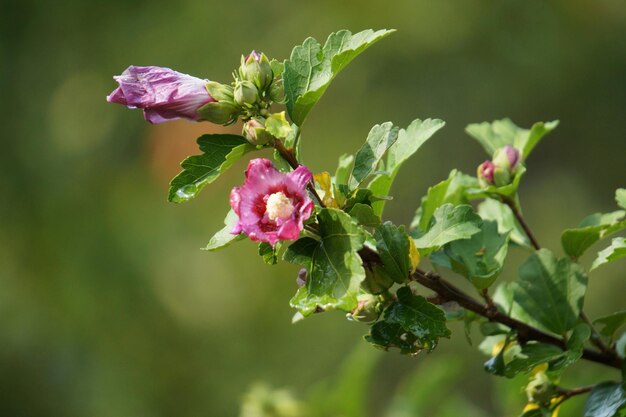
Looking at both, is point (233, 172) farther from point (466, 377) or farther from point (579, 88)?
point (579, 88)

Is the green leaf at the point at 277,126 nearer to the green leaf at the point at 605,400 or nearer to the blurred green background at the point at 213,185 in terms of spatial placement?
the green leaf at the point at 605,400

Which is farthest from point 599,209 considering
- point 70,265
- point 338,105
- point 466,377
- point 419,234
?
point 419,234

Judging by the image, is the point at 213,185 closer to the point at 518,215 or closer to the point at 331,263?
the point at 518,215

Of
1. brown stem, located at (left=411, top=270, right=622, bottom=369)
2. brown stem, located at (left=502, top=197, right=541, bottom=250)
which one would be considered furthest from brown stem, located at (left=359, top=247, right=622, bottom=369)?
brown stem, located at (left=502, top=197, right=541, bottom=250)

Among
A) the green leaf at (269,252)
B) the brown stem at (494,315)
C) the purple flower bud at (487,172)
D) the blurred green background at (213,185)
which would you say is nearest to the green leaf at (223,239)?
the green leaf at (269,252)

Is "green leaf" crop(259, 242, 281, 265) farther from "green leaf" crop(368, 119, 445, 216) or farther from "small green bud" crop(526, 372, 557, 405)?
"small green bud" crop(526, 372, 557, 405)
